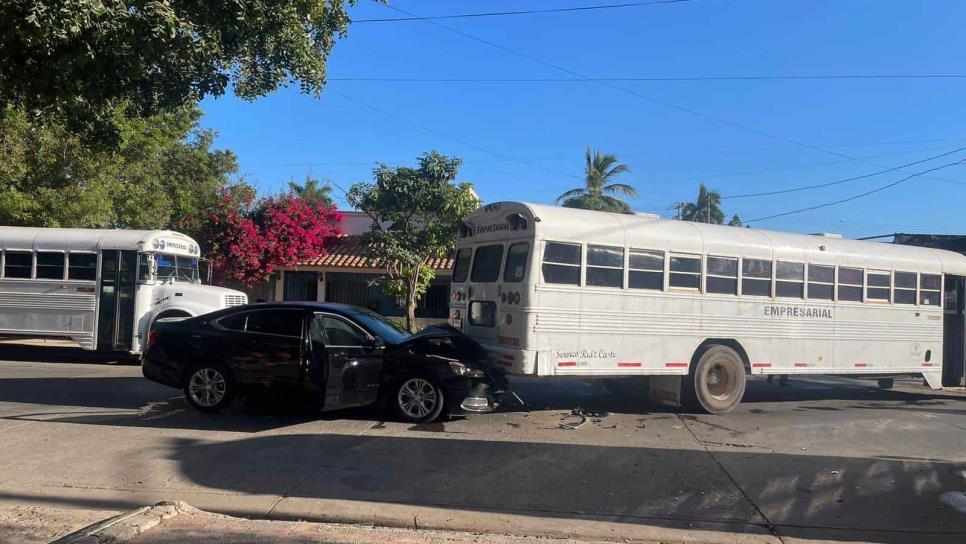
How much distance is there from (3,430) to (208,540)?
467 centimetres

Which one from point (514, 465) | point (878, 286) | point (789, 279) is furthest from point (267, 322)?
point (878, 286)

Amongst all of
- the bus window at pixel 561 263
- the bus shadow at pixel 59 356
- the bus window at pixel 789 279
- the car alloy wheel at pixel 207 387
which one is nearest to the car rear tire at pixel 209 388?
the car alloy wheel at pixel 207 387

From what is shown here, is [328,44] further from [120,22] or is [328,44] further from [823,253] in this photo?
[823,253]

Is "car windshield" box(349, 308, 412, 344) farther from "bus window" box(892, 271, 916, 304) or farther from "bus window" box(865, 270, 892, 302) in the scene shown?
"bus window" box(892, 271, 916, 304)

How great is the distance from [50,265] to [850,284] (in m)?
15.4

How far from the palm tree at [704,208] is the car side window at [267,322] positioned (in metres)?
39.6

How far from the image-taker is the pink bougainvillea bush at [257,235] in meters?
20.1

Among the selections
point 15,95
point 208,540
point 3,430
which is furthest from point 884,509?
point 15,95

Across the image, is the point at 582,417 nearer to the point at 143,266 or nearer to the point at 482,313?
the point at 482,313

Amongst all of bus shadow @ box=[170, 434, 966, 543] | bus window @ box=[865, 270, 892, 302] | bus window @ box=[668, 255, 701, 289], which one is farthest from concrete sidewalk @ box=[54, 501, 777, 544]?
bus window @ box=[865, 270, 892, 302]

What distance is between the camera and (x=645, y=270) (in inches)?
357

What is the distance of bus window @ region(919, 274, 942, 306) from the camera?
11.3 metres

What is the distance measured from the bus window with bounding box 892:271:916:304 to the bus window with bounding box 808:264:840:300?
154 cm

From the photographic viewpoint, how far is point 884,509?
5.51 meters
